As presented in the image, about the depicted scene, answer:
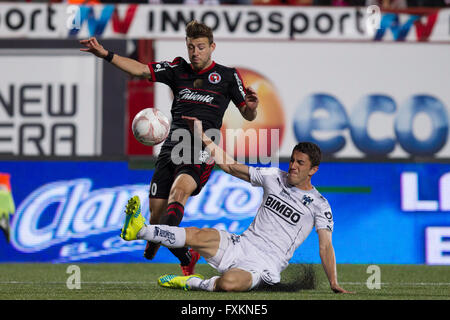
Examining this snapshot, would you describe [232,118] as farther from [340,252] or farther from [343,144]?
[340,252]

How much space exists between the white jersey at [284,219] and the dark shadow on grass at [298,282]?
229 mm

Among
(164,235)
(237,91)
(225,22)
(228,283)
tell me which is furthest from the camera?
(225,22)

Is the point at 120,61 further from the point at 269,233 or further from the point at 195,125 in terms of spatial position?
the point at 269,233

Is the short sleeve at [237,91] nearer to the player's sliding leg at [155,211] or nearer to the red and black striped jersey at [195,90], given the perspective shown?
the red and black striped jersey at [195,90]

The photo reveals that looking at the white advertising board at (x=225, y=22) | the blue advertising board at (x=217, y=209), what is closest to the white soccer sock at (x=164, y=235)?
the blue advertising board at (x=217, y=209)

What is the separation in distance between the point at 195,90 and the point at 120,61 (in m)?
0.79

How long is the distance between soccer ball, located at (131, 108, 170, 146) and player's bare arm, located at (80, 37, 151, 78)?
1.32 feet

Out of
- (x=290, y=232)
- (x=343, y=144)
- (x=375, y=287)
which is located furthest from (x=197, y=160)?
(x=343, y=144)

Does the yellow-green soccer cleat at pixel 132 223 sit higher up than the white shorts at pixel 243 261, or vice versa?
the yellow-green soccer cleat at pixel 132 223

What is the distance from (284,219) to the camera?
7039mm

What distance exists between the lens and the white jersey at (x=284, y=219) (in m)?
6.98

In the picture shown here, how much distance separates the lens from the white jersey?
22.9 feet

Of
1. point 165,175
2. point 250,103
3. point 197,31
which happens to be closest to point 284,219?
point 250,103

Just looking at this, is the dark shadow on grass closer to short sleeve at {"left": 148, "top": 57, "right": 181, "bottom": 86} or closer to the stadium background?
short sleeve at {"left": 148, "top": 57, "right": 181, "bottom": 86}
